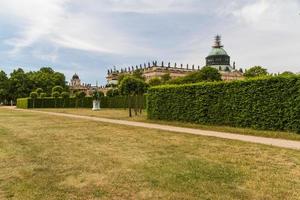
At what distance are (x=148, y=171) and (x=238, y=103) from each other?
10.0 m

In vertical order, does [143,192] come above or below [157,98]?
below

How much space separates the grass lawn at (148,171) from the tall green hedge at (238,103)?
3.95m

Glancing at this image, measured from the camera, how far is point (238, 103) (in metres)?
16.0

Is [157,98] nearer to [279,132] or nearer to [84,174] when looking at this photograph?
[279,132]

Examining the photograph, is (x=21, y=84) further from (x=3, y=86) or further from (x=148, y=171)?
(x=148, y=171)

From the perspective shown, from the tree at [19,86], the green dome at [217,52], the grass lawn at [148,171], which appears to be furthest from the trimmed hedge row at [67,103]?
the green dome at [217,52]

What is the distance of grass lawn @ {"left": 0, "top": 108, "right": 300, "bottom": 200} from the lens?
5398mm

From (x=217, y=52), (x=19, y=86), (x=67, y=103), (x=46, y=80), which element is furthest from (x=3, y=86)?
(x=217, y=52)

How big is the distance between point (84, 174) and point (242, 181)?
2776 mm

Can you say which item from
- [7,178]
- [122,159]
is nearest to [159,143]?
[122,159]

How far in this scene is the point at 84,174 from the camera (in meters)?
6.66

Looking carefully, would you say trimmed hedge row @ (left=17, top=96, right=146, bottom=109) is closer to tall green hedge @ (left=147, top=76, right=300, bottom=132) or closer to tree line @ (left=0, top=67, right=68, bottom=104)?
tree line @ (left=0, top=67, right=68, bottom=104)

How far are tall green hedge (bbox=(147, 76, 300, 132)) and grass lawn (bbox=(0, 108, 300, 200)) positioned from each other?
3.95 meters

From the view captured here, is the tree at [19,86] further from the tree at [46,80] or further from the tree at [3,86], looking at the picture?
the tree at [46,80]
